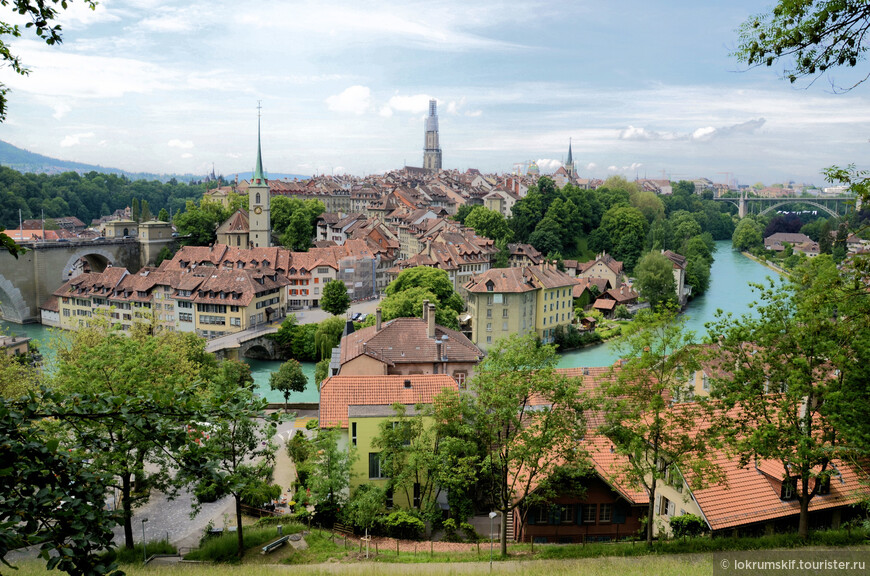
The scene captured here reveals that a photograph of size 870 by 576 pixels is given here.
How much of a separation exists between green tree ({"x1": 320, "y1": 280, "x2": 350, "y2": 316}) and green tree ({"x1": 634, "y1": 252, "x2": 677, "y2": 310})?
2187cm

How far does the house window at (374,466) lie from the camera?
1504 cm

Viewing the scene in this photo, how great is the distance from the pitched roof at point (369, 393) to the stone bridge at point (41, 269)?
3641cm

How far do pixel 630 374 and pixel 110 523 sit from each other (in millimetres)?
8762

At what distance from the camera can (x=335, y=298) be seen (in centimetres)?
4141

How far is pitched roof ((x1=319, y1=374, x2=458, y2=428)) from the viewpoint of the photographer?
1561 centimetres

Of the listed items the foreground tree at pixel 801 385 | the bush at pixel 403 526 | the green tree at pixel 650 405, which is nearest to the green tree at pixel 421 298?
the bush at pixel 403 526

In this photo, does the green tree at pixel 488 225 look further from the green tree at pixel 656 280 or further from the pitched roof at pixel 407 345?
the pitched roof at pixel 407 345

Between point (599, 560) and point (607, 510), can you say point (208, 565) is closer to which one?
point (599, 560)

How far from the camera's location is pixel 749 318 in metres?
11.3

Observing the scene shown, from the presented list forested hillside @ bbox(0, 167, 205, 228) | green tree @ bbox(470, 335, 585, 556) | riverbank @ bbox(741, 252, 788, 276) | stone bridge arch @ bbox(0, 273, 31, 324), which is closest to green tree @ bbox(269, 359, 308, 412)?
green tree @ bbox(470, 335, 585, 556)

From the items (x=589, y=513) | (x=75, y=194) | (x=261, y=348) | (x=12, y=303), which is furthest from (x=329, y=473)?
(x=75, y=194)

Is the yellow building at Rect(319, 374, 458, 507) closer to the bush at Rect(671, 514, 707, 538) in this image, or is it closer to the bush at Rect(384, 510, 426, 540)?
the bush at Rect(384, 510, 426, 540)

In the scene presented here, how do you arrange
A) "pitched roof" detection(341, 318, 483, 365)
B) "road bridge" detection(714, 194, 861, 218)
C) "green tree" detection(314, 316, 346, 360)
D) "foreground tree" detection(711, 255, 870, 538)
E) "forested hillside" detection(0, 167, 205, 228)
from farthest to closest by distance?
1. "road bridge" detection(714, 194, 861, 218)
2. "forested hillside" detection(0, 167, 205, 228)
3. "green tree" detection(314, 316, 346, 360)
4. "pitched roof" detection(341, 318, 483, 365)
5. "foreground tree" detection(711, 255, 870, 538)

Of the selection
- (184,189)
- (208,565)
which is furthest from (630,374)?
(184,189)
